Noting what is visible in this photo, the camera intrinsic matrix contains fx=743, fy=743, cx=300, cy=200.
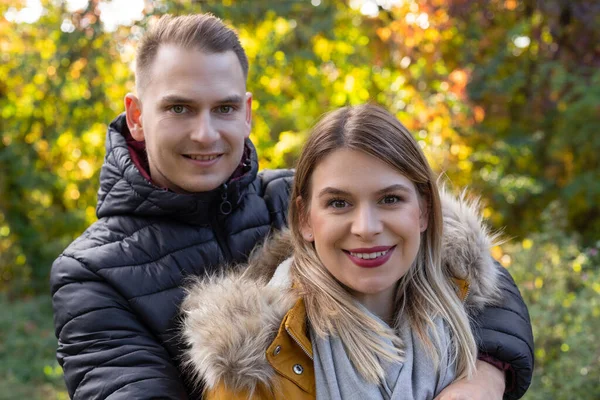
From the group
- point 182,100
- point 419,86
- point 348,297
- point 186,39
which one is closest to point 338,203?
point 348,297

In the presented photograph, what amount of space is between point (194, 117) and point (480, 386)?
136 cm

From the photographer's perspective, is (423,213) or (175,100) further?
(175,100)

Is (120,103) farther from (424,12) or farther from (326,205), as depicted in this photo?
(326,205)

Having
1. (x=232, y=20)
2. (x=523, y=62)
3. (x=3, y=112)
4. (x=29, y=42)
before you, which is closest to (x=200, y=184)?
(x=232, y=20)

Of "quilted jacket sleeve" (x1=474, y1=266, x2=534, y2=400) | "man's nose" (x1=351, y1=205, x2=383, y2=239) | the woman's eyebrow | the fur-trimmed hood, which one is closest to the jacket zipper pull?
the fur-trimmed hood

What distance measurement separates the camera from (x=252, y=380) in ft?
6.90

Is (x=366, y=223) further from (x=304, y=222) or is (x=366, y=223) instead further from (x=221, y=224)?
(x=221, y=224)

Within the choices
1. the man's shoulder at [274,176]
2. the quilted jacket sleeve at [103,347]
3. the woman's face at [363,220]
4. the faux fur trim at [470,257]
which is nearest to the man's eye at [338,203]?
the woman's face at [363,220]

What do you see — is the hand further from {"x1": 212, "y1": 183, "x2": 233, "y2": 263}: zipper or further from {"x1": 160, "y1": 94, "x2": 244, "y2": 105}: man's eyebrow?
{"x1": 160, "y1": 94, "x2": 244, "y2": 105}: man's eyebrow

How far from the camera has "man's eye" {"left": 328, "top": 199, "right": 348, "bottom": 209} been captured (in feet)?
7.58

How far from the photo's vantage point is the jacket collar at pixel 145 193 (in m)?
2.68

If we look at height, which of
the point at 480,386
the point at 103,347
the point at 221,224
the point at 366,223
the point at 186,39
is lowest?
the point at 480,386

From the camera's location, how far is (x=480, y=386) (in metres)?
2.34

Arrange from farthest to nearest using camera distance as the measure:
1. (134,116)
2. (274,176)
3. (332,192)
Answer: (274,176) → (134,116) → (332,192)
